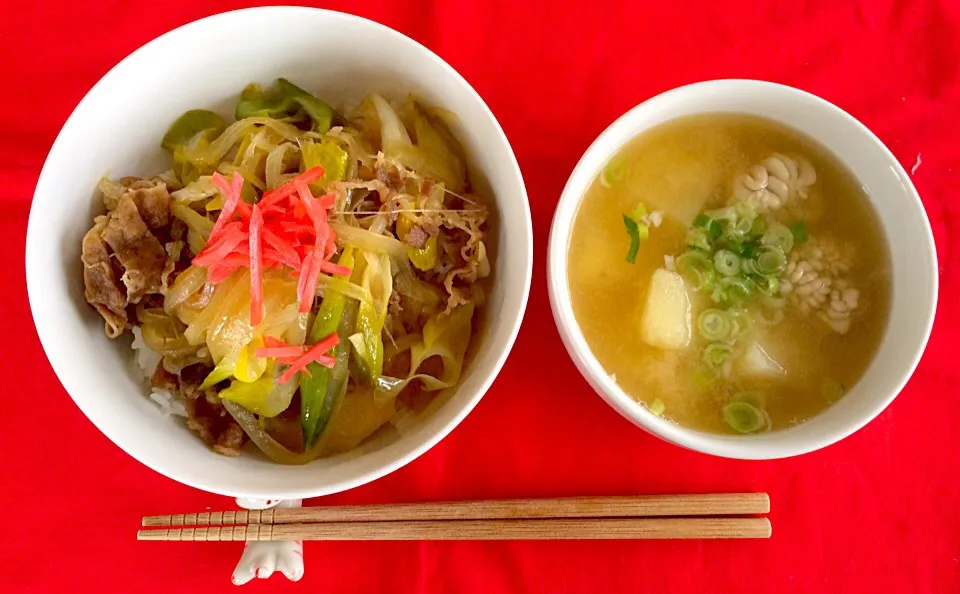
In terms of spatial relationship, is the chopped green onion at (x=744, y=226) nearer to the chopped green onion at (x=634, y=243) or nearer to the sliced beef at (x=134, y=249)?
the chopped green onion at (x=634, y=243)

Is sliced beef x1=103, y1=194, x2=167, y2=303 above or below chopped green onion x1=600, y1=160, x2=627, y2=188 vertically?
below

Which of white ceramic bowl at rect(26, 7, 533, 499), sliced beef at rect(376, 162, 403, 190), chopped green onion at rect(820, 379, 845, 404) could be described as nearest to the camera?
white ceramic bowl at rect(26, 7, 533, 499)

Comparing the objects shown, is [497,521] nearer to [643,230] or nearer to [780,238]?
[643,230]

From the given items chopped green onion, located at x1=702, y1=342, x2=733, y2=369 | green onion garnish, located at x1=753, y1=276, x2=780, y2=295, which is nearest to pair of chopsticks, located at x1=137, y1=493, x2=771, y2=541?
chopped green onion, located at x1=702, y1=342, x2=733, y2=369

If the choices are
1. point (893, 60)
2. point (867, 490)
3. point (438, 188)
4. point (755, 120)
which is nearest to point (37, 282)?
point (438, 188)

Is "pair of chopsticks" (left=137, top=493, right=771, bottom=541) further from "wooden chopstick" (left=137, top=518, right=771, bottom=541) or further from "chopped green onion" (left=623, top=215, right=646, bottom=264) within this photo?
"chopped green onion" (left=623, top=215, right=646, bottom=264)

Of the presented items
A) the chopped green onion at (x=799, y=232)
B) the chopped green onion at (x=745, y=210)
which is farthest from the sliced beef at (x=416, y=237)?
the chopped green onion at (x=799, y=232)

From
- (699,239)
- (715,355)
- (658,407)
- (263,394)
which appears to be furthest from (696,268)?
(263,394)
